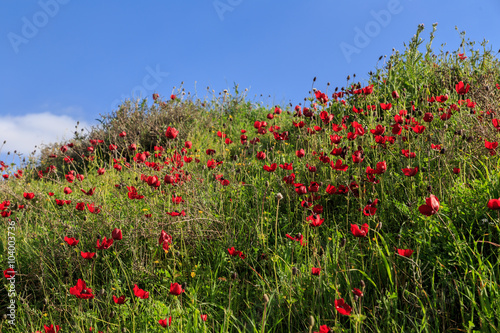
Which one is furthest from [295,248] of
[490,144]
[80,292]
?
[490,144]

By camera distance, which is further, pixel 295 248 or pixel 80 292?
pixel 295 248

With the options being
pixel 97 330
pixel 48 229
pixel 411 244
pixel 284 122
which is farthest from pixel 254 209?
pixel 284 122

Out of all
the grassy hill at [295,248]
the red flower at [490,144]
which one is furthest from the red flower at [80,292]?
the red flower at [490,144]

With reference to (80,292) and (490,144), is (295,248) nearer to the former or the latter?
(80,292)

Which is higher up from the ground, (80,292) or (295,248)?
(295,248)

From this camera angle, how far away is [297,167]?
3762mm

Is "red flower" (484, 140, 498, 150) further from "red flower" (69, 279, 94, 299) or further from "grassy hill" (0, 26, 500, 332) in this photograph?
"red flower" (69, 279, 94, 299)

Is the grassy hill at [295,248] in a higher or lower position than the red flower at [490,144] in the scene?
lower

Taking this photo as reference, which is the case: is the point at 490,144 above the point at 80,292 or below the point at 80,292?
above

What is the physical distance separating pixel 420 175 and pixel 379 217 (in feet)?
1.48

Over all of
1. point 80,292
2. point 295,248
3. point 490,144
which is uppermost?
point 490,144

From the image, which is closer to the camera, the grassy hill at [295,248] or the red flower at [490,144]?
the grassy hill at [295,248]

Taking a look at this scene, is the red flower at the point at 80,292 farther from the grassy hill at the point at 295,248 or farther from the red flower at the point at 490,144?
A: the red flower at the point at 490,144

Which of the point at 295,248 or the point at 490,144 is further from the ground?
the point at 490,144
